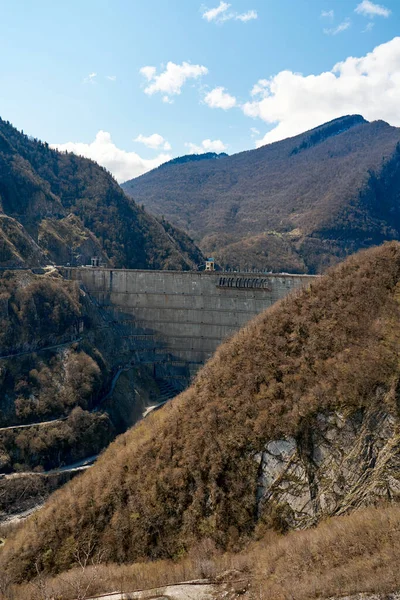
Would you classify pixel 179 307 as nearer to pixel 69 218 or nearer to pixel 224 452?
pixel 224 452

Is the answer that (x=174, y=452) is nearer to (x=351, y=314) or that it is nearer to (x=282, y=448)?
(x=282, y=448)

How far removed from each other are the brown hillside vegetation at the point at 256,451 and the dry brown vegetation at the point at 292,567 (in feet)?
4.23

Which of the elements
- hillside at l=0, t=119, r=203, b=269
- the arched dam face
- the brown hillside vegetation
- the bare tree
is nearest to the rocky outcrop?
the brown hillside vegetation

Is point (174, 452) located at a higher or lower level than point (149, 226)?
lower

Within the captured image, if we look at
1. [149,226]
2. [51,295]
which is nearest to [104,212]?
[149,226]

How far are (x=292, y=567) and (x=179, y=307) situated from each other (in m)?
50.2

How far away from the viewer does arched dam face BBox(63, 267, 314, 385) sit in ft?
213

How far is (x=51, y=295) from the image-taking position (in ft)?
216

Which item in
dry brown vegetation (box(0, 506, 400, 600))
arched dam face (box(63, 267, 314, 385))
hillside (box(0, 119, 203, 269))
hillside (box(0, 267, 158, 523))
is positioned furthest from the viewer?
hillside (box(0, 119, 203, 269))

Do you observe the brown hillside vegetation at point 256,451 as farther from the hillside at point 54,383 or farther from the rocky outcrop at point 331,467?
the hillside at point 54,383

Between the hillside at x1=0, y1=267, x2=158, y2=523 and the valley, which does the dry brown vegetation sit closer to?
the valley

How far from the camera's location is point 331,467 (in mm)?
25031

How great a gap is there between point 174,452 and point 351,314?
14595 mm

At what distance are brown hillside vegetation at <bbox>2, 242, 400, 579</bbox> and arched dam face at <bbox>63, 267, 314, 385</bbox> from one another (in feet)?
106
